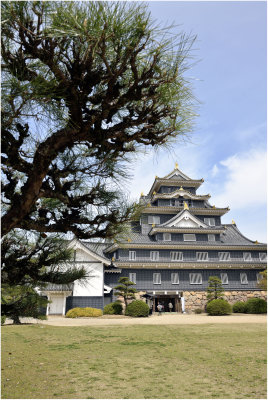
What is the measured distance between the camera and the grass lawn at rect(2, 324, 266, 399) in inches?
168

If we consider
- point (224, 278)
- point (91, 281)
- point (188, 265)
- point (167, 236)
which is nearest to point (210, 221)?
point (167, 236)

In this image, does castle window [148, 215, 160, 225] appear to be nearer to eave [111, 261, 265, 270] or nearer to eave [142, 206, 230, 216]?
eave [142, 206, 230, 216]

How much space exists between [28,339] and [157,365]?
17.1 ft

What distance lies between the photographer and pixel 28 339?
30.2ft

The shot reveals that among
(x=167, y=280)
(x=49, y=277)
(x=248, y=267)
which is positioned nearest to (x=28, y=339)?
(x=49, y=277)

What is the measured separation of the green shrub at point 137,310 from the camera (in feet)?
59.4

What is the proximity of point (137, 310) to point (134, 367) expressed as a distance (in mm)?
12906

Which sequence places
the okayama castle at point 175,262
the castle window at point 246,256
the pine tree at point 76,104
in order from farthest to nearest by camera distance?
1. the castle window at point 246,256
2. the okayama castle at point 175,262
3. the pine tree at point 76,104

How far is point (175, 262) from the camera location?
2222 cm

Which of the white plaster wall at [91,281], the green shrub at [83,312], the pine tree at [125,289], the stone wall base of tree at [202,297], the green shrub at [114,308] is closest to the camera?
the green shrub at [83,312]

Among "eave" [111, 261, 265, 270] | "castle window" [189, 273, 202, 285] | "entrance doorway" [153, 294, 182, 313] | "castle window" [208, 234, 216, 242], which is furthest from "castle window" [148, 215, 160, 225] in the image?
"entrance doorway" [153, 294, 182, 313]

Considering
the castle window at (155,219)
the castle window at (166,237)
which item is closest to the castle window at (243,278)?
the castle window at (166,237)

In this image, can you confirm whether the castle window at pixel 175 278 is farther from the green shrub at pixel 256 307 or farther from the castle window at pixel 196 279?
the green shrub at pixel 256 307

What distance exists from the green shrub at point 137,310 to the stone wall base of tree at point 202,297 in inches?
175
